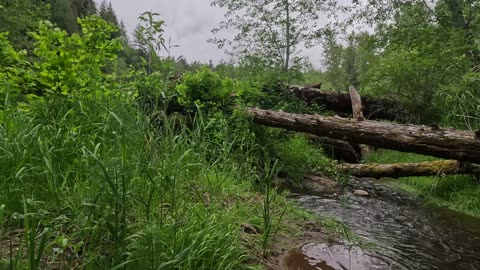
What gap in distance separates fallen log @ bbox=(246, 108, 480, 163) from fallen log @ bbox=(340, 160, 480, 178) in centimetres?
104

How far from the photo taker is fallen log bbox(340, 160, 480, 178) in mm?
5070

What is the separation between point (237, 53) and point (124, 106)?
9.99 meters

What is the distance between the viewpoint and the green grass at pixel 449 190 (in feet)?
15.0

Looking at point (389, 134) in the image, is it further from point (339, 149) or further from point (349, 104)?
point (349, 104)

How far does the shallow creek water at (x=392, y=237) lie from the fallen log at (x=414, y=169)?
777 millimetres

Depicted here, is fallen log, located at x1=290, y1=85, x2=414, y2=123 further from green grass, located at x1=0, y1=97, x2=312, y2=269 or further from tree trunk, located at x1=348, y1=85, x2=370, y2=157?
green grass, located at x1=0, y1=97, x2=312, y2=269

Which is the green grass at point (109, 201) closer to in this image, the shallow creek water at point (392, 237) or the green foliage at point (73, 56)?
the green foliage at point (73, 56)

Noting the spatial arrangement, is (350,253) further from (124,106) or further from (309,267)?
(124,106)

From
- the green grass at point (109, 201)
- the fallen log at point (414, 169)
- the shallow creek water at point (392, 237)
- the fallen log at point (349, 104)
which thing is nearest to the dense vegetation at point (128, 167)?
the green grass at point (109, 201)

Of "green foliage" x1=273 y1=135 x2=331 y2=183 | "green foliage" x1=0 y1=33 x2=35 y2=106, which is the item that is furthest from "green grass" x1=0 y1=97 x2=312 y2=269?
Result: "green foliage" x1=273 y1=135 x2=331 y2=183

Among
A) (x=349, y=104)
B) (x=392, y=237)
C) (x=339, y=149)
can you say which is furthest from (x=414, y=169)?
(x=349, y=104)

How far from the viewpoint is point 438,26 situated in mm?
9695

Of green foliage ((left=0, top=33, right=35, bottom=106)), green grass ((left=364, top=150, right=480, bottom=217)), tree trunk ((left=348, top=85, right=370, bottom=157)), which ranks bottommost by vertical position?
green grass ((left=364, top=150, right=480, bottom=217))

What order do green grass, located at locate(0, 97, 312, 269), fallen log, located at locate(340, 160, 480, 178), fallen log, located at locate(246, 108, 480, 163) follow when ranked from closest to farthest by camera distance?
green grass, located at locate(0, 97, 312, 269) → fallen log, located at locate(246, 108, 480, 163) → fallen log, located at locate(340, 160, 480, 178)
